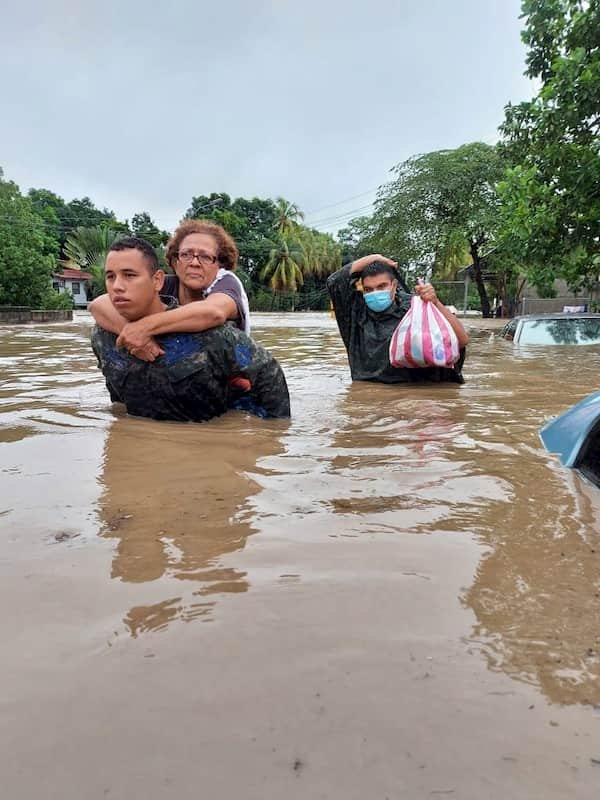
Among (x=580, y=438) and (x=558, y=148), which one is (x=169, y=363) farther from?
(x=558, y=148)

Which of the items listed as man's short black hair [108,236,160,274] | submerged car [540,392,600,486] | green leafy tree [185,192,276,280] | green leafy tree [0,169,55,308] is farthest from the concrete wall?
green leafy tree [185,192,276,280]

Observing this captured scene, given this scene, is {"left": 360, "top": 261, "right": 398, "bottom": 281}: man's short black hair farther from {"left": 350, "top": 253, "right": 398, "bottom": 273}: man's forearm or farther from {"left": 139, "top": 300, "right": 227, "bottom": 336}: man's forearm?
A: {"left": 139, "top": 300, "right": 227, "bottom": 336}: man's forearm

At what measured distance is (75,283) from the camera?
48.1 m

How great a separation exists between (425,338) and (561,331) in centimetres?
509

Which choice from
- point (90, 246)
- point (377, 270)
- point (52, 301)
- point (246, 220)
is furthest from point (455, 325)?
point (246, 220)

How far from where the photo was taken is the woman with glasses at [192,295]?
9.90 feet

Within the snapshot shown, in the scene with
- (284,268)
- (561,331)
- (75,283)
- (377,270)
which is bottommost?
(561,331)

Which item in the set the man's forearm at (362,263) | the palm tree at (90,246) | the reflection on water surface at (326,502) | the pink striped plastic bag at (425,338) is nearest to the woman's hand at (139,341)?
the reflection on water surface at (326,502)

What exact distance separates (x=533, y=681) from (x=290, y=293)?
145ft

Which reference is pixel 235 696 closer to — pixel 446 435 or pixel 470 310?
pixel 446 435

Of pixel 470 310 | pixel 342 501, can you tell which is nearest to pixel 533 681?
pixel 342 501

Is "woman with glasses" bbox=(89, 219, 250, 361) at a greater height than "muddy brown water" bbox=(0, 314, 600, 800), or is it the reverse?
"woman with glasses" bbox=(89, 219, 250, 361)

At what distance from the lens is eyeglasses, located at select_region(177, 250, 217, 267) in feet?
11.0

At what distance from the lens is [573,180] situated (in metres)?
7.99
